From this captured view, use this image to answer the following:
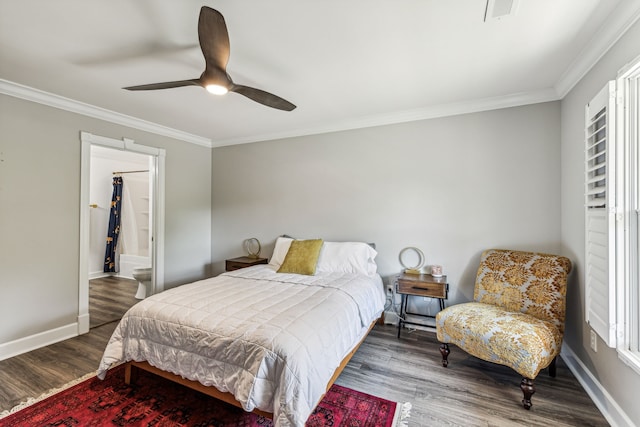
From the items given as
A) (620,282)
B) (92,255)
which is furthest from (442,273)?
(92,255)

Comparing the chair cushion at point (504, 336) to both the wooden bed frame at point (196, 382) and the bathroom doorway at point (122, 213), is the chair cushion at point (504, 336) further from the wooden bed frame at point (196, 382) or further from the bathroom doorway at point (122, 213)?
the bathroom doorway at point (122, 213)

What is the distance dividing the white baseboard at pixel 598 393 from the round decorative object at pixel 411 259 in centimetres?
142

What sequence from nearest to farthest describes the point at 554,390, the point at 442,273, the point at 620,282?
the point at 620,282 → the point at 554,390 → the point at 442,273

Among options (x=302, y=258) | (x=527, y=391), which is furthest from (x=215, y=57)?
(x=527, y=391)

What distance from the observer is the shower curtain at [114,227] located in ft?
19.1

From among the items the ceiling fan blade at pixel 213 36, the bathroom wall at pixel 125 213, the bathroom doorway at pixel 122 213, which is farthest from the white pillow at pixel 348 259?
the bathroom wall at pixel 125 213

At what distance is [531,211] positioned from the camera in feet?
9.16

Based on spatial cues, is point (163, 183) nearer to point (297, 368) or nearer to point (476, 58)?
point (297, 368)

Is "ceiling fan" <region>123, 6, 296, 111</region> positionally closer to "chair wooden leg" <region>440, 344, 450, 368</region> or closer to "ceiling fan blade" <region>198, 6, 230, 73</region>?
"ceiling fan blade" <region>198, 6, 230, 73</region>

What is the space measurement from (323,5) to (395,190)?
2193mm

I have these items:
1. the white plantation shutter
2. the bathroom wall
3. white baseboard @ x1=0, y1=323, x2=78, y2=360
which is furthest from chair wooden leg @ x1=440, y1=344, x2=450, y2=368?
the bathroom wall

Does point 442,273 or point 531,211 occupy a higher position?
point 531,211

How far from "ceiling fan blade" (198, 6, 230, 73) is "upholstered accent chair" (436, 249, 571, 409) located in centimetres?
252

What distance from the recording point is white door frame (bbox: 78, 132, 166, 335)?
3.07 m
